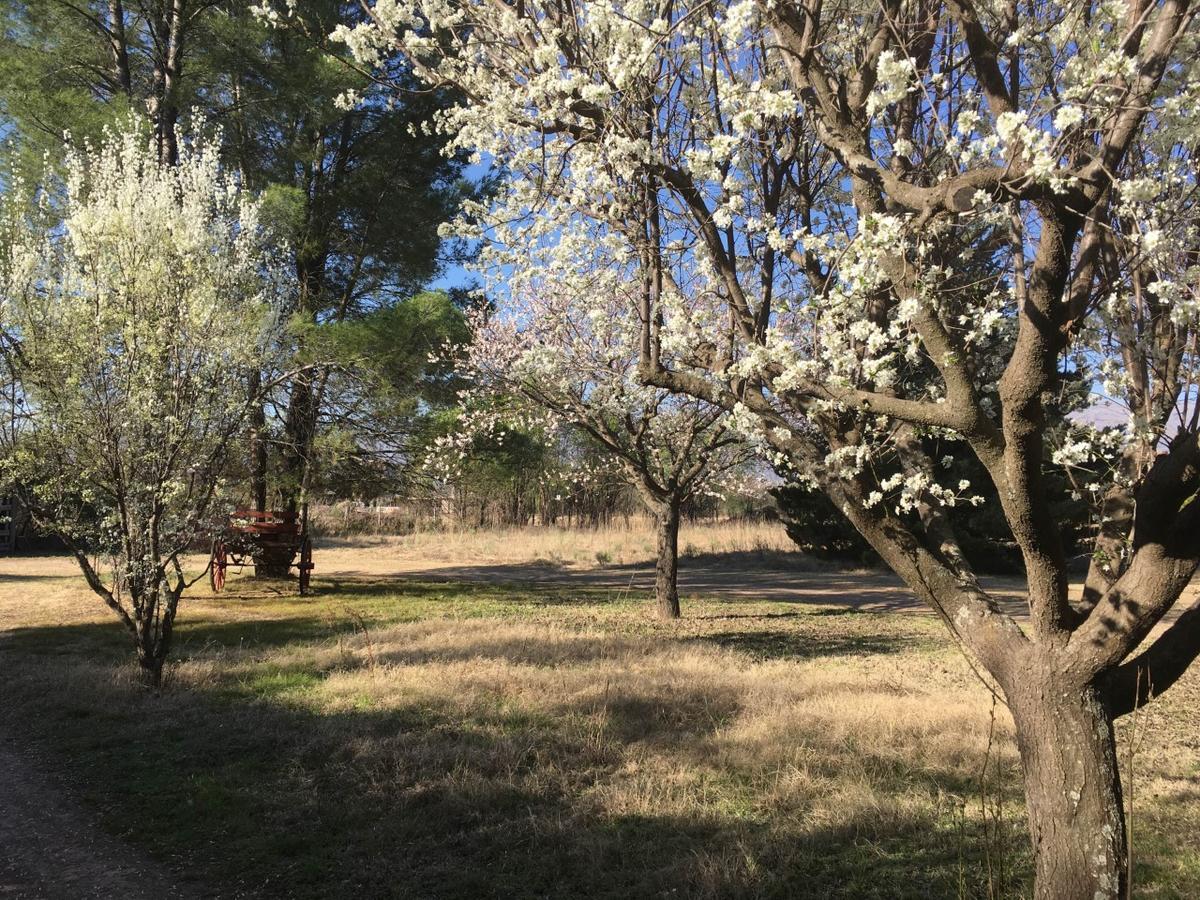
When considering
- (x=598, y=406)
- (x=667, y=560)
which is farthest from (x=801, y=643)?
(x=598, y=406)

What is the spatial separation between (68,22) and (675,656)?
16436 mm

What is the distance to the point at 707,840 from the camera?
3.94m

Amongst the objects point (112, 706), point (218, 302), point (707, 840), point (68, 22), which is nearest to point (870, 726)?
point (707, 840)

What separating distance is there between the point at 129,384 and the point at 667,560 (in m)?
8.07

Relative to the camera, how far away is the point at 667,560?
41.4 feet

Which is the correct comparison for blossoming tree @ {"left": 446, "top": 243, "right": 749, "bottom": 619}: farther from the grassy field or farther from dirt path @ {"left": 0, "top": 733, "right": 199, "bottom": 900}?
dirt path @ {"left": 0, "top": 733, "right": 199, "bottom": 900}

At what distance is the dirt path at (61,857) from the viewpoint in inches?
142

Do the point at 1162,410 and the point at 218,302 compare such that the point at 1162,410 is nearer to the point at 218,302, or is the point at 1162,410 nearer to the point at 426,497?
the point at 218,302

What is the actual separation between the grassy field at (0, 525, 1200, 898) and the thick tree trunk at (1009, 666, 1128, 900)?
0.19 meters

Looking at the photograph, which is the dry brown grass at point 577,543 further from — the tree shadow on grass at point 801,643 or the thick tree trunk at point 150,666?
the thick tree trunk at point 150,666

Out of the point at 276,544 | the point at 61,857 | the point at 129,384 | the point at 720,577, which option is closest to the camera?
the point at 61,857

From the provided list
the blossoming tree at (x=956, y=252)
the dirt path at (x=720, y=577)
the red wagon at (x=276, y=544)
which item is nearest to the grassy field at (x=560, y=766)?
the blossoming tree at (x=956, y=252)

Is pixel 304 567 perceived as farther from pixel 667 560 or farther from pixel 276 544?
pixel 667 560

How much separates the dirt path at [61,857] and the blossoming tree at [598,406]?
5558 millimetres
